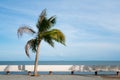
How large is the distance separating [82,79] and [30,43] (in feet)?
A: 16.8

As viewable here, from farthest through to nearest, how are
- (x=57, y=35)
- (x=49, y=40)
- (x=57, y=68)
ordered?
(x=57, y=68), (x=49, y=40), (x=57, y=35)

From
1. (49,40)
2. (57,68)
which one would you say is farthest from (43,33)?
(57,68)

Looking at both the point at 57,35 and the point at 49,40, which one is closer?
the point at 57,35

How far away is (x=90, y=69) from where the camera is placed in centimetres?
2427

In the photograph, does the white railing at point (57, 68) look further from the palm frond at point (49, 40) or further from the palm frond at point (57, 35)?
the palm frond at point (57, 35)

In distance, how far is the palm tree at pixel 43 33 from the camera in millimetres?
21531

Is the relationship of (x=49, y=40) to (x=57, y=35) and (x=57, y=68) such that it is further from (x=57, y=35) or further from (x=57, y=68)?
(x=57, y=68)

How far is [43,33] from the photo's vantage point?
22.0m

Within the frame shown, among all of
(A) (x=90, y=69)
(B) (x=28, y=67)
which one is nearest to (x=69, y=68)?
(A) (x=90, y=69)

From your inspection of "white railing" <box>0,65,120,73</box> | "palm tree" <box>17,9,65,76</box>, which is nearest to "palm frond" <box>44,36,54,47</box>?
"palm tree" <box>17,9,65,76</box>

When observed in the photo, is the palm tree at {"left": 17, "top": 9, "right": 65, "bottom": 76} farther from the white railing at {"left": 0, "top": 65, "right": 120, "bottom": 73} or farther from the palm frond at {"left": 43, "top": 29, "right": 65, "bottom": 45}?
the white railing at {"left": 0, "top": 65, "right": 120, "bottom": 73}

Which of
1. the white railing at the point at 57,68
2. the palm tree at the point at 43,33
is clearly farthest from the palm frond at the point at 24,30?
the white railing at the point at 57,68

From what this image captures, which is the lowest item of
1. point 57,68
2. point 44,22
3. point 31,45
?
point 57,68

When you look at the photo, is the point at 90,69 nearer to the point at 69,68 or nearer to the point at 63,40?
the point at 69,68
